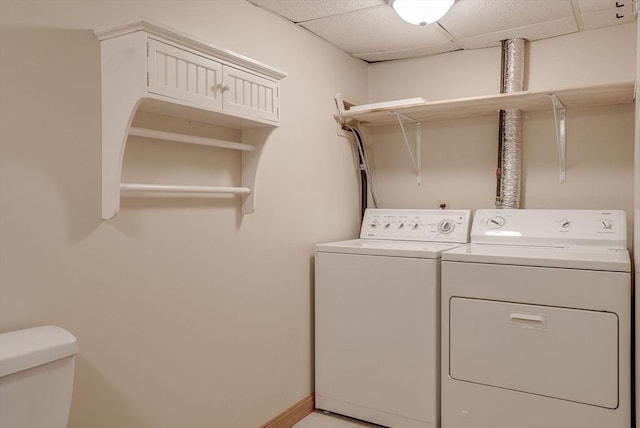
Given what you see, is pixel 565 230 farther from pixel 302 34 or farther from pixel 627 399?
pixel 302 34

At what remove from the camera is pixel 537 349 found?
2055 millimetres

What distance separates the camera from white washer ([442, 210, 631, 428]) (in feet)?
6.33

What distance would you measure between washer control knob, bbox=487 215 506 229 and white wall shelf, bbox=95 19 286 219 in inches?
56.2

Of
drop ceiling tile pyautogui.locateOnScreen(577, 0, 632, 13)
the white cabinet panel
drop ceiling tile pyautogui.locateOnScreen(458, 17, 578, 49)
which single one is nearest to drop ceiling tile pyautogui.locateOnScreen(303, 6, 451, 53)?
drop ceiling tile pyautogui.locateOnScreen(458, 17, 578, 49)

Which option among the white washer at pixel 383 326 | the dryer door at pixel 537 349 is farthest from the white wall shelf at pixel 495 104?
the dryer door at pixel 537 349

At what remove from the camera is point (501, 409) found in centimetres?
214

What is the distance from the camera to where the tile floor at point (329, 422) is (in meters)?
2.51

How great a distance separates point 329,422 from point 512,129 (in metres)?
1.91

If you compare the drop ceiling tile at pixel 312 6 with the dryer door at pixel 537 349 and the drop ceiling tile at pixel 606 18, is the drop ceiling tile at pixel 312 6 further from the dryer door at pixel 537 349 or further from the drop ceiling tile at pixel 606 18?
the dryer door at pixel 537 349

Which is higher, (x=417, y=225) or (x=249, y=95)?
(x=249, y=95)

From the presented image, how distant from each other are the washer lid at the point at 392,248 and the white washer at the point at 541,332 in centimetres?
10

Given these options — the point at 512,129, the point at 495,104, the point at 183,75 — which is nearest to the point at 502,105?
the point at 495,104

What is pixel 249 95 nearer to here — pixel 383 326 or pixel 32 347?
pixel 32 347

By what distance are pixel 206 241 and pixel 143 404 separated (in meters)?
0.65
